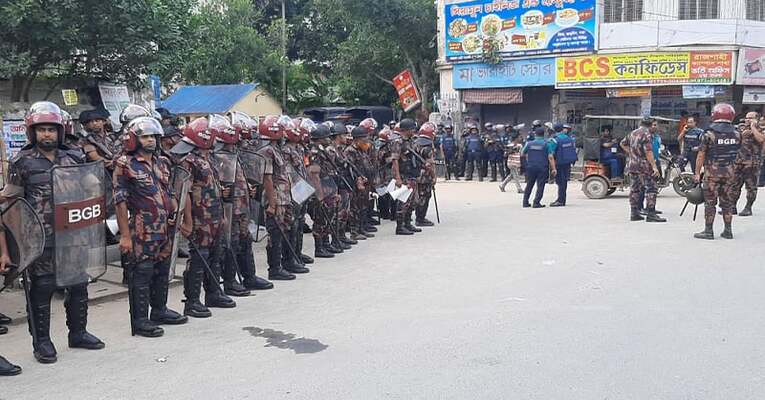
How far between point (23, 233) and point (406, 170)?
7156 millimetres

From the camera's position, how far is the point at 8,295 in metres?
7.20

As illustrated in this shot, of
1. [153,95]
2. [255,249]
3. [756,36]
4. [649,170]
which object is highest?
[756,36]

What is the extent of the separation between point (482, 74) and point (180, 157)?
1768 cm

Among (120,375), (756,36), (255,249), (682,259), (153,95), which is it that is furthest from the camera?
(756,36)

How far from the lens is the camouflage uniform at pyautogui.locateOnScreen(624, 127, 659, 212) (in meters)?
11.6

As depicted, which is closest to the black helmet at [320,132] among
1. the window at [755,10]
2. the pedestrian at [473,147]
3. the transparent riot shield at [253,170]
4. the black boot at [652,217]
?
the transparent riot shield at [253,170]

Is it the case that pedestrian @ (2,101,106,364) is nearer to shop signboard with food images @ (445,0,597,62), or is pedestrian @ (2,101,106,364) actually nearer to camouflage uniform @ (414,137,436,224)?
camouflage uniform @ (414,137,436,224)

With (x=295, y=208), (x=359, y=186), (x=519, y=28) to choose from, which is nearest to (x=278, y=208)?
(x=295, y=208)

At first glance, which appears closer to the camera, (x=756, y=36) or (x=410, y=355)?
(x=410, y=355)

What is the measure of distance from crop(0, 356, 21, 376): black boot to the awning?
63.3 feet

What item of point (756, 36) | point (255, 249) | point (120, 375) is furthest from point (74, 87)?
point (756, 36)

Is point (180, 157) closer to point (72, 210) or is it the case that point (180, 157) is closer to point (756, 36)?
point (72, 210)

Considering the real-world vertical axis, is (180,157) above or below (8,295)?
above

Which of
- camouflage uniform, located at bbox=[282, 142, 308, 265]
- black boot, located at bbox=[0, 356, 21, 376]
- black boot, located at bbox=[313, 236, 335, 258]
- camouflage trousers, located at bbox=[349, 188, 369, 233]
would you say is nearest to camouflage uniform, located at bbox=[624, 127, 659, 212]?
camouflage trousers, located at bbox=[349, 188, 369, 233]
